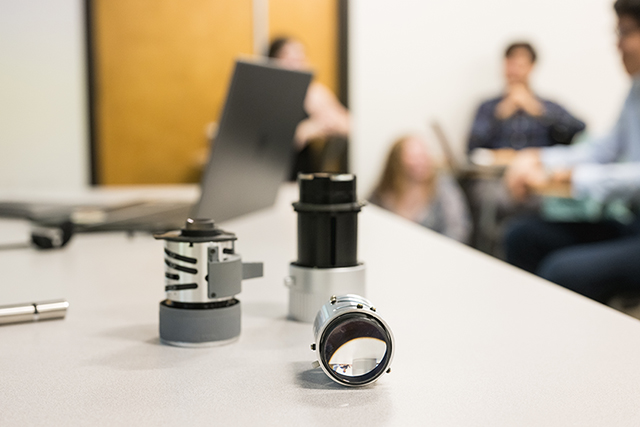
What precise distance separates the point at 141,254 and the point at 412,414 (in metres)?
0.64

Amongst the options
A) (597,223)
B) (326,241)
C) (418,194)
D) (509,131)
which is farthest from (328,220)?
(509,131)

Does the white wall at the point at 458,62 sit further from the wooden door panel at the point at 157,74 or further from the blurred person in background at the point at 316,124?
the wooden door panel at the point at 157,74

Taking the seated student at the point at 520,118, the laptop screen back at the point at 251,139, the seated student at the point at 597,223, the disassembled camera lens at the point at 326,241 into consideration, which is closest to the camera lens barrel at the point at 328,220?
the disassembled camera lens at the point at 326,241

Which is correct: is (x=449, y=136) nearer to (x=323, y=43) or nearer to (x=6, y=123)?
(x=323, y=43)

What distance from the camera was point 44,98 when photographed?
4.10 meters

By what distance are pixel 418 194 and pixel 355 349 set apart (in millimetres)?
3494

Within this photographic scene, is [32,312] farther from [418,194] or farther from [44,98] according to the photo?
[44,98]

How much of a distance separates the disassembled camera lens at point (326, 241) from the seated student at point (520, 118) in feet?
13.3

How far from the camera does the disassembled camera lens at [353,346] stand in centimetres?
43

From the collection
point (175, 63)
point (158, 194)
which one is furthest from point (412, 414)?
point (175, 63)

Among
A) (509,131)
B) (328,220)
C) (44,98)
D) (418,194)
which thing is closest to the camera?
(328,220)

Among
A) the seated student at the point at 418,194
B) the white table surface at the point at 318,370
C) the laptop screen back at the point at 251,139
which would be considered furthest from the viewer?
the seated student at the point at 418,194

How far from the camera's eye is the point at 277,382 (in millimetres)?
438

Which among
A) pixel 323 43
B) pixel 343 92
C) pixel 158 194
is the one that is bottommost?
pixel 158 194
